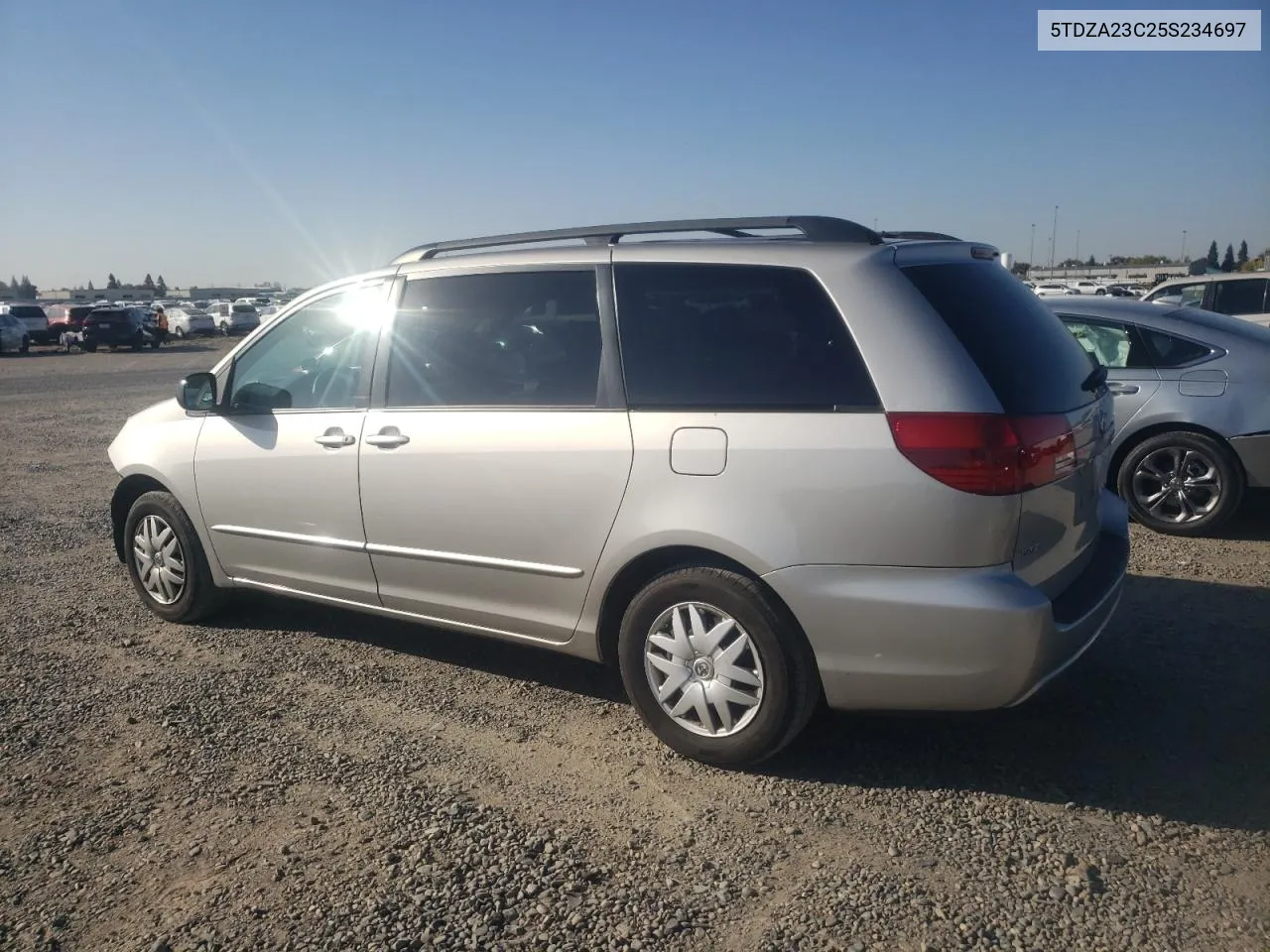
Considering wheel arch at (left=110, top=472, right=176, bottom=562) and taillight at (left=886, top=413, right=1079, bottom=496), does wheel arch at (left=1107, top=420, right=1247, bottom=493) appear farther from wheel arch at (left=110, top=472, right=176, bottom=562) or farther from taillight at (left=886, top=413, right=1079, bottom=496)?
wheel arch at (left=110, top=472, right=176, bottom=562)

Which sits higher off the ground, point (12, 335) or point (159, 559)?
point (12, 335)

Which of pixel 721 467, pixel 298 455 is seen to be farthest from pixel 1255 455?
pixel 298 455

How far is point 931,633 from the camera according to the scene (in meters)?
3.24

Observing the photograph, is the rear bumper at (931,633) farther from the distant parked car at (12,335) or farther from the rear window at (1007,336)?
the distant parked car at (12,335)

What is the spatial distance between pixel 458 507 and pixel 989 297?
216cm

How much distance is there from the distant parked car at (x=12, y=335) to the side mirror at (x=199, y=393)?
3779 cm

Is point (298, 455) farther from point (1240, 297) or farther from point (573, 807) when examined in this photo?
point (1240, 297)

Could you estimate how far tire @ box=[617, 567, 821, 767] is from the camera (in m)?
3.47

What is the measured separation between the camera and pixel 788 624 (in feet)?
11.4

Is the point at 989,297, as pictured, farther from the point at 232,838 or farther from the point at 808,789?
the point at 232,838

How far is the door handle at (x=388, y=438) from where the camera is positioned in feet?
14.1

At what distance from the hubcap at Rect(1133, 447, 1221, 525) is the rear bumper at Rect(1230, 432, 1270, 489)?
0.54 ft

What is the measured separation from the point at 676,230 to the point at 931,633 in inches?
71.7

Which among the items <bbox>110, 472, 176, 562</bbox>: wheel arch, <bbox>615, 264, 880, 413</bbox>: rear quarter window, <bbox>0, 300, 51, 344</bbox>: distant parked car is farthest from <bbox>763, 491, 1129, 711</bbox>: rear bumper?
<bbox>0, 300, 51, 344</bbox>: distant parked car
